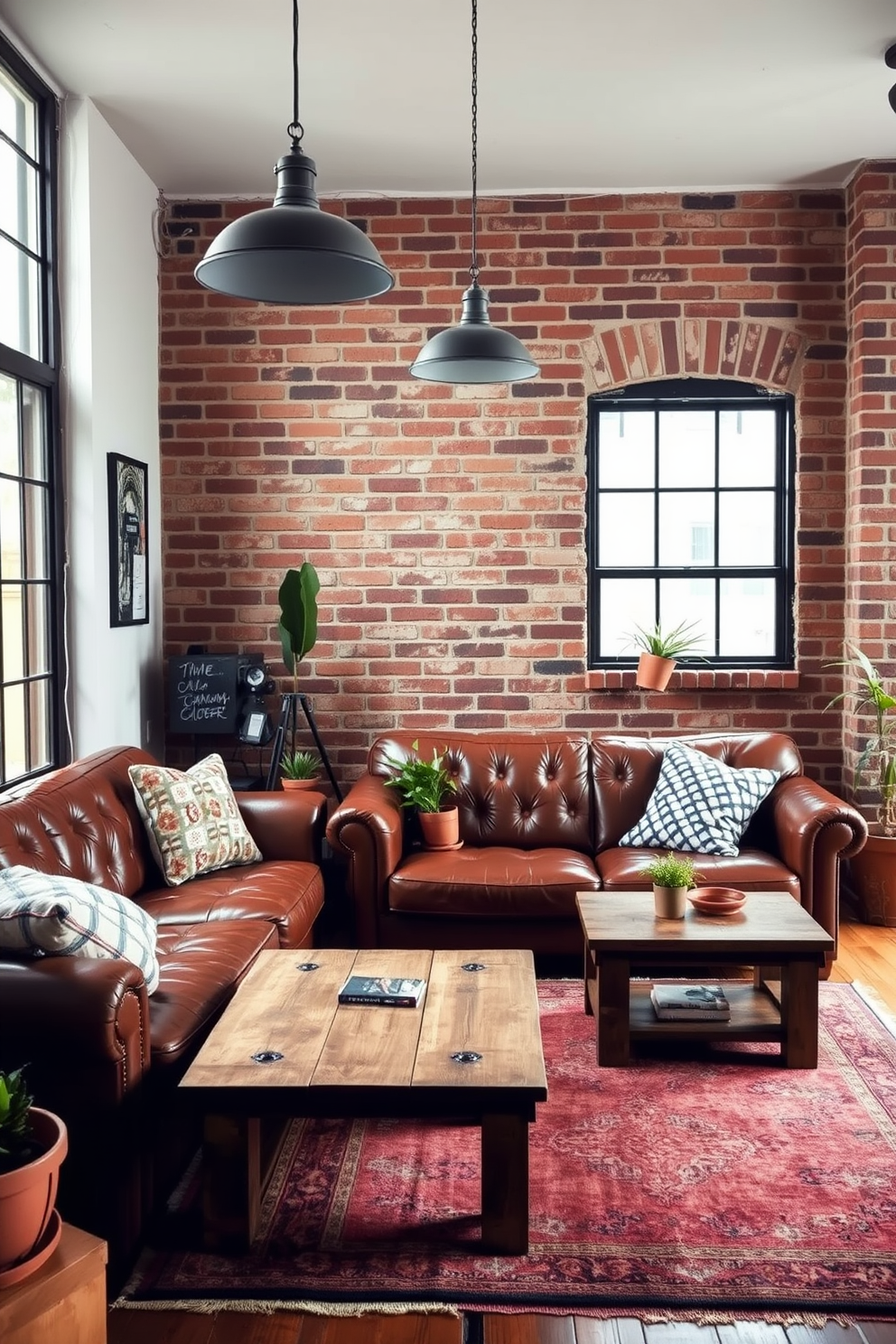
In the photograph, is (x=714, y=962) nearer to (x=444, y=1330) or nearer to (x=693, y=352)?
(x=444, y=1330)

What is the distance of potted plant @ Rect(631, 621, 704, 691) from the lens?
5.14 m

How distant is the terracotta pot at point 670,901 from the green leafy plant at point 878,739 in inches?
71.0

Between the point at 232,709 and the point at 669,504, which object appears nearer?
the point at 232,709

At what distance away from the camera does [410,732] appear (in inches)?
193

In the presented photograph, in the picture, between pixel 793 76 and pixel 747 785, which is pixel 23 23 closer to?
pixel 793 76

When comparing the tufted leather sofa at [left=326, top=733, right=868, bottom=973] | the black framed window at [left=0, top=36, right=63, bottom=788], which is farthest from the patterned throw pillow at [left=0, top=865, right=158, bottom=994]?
the tufted leather sofa at [left=326, top=733, right=868, bottom=973]

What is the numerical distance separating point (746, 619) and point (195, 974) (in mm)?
3328

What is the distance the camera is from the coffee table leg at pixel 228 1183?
235cm

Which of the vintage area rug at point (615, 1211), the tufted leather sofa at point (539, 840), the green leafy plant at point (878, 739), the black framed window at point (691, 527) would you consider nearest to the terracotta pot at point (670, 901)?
the vintage area rug at point (615, 1211)

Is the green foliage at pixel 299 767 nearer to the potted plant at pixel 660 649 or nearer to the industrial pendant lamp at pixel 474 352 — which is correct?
the potted plant at pixel 660 649

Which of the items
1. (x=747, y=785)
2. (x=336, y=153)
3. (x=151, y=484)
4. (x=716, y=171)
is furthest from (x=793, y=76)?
(x=151, y=484)

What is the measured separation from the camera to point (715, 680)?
205 inches

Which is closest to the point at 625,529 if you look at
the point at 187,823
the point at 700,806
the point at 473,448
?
the point at 473,448

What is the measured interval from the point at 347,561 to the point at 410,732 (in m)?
0.93
